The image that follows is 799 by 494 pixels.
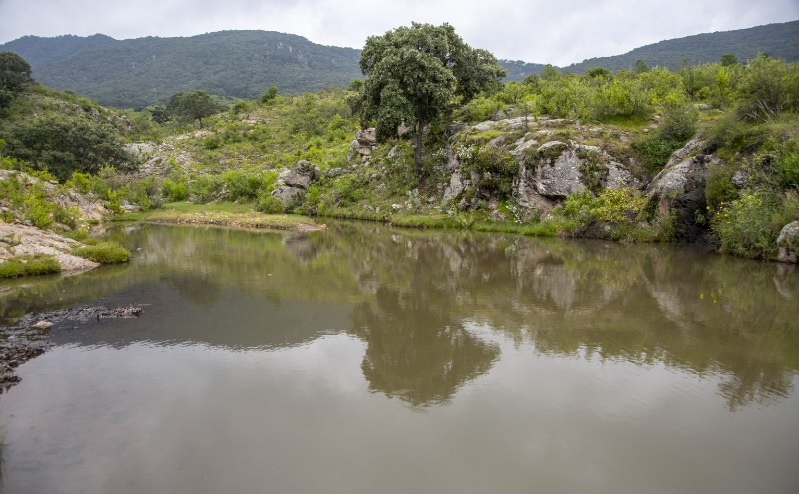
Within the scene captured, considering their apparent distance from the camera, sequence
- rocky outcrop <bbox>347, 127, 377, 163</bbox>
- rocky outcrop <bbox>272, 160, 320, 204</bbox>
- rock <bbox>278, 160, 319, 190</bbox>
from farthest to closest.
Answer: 1. rocky outcrop <bbox>347, 127, 377, 163</bbox>
2. rock <bbox>278, 160, 319, 190</bbox>
3. rocky outcrop <bbox>272, 160, 320, 204</bbox>

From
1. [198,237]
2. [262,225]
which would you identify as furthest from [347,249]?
[262,225]

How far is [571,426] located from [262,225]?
110ft

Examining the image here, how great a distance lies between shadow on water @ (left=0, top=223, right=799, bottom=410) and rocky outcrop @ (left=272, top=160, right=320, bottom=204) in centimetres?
2198

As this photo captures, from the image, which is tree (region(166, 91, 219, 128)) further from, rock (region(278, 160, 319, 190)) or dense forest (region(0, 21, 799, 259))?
rock (region(278, 160, 319, 190))

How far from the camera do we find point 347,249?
25.7m

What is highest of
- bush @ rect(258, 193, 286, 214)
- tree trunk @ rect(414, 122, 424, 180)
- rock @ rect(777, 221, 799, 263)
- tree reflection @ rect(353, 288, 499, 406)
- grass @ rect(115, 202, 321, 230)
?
tree trunk @ rect(414, 122, 424, 180)

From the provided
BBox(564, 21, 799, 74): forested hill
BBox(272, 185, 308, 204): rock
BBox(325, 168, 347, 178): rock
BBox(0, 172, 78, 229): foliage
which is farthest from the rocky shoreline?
BBox(564, 21, 799, 74): forested hill

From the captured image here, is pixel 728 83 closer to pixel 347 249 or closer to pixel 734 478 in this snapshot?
pixel 347 249

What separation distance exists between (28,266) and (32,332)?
7633 millimetres

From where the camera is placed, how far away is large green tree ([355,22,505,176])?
34906mm

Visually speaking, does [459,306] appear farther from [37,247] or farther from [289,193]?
[289,193]

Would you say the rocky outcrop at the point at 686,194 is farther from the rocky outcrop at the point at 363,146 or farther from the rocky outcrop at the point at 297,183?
the rocky outcrop at the point at 297,183

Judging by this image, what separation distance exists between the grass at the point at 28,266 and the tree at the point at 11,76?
207 ft

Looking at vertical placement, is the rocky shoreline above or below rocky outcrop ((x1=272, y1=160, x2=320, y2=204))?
below
